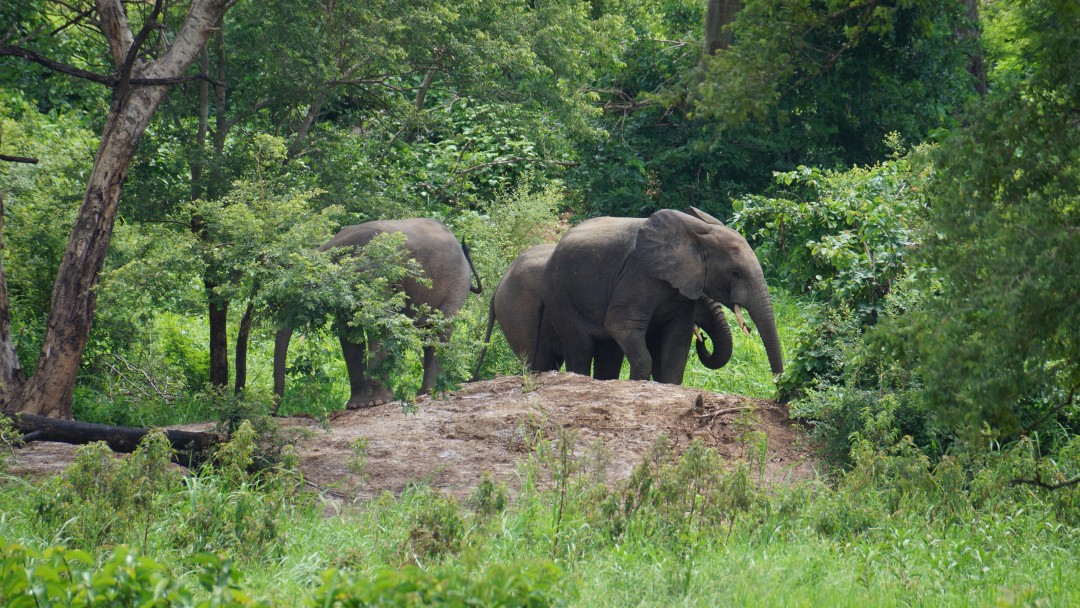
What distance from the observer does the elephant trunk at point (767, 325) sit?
1151 centimetres

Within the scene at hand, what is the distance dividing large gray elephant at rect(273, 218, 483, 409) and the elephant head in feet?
6.40

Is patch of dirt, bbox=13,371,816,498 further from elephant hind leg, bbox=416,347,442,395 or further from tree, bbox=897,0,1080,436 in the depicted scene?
tree, bbox=897,0,1080,436

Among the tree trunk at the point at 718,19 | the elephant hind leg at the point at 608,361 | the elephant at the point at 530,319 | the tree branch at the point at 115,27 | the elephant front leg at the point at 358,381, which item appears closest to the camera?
the tree branch at the point at 115,27

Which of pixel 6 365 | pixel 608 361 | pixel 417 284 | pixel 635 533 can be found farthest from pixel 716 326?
pixel 6 365

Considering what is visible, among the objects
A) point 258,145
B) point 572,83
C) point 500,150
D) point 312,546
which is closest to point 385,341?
point 312,546

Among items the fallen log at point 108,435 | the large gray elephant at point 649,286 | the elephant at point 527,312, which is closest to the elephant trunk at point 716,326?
the large gray elephant at point 649,286

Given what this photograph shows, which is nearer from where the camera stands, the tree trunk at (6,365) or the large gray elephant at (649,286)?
the tree trunk at (6,365)

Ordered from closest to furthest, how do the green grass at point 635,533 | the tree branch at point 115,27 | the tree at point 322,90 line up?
the green grass at point 635,533 < the tree branch at point 115,27 < the tree at point 322,90

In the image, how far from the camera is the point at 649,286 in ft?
39.6

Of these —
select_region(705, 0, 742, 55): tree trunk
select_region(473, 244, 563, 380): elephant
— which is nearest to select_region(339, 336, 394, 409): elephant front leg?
select_region(473, 244, 563, 380): elephant

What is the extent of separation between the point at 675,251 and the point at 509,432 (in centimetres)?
298

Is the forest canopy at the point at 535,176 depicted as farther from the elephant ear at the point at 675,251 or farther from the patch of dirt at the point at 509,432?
the elephant ear at the point at 675,251

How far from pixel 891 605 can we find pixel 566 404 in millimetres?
5205

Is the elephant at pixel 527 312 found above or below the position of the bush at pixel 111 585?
above
